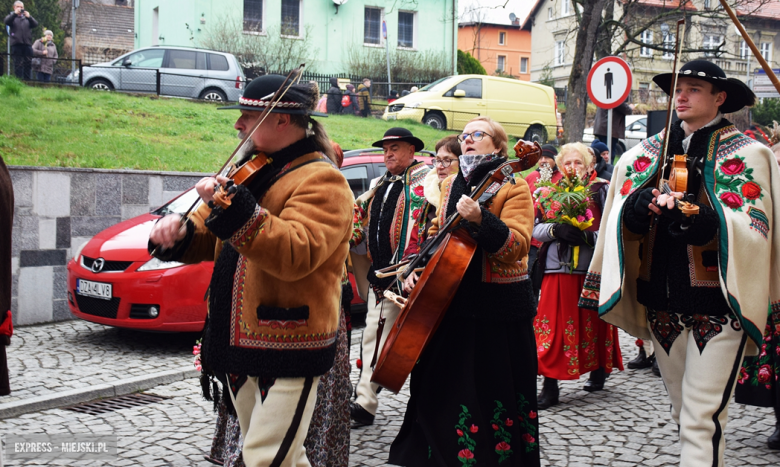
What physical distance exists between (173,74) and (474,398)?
596 inches

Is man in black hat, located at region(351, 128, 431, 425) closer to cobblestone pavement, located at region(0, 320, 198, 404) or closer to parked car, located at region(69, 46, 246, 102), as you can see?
cobblestone pavement, located at region(0, 320, 198, 404)

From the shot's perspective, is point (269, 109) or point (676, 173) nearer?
point (269, 109)

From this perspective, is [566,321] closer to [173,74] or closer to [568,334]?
[568,334]

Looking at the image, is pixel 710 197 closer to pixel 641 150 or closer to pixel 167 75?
pixel 641 150

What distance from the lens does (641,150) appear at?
3922mm

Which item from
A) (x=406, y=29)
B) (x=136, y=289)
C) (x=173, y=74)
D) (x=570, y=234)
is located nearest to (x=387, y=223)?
(x=570, y=234)

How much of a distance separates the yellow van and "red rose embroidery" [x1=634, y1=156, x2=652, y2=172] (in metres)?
16.9

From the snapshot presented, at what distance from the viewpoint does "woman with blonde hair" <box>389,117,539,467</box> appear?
397 centimetres

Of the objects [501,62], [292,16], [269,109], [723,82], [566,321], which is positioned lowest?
[566,321]

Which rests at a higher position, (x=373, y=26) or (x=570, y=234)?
(x=373, y=26)

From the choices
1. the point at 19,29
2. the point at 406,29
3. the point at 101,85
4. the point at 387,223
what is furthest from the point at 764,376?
the point at 406,29

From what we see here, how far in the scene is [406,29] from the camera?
36.0m

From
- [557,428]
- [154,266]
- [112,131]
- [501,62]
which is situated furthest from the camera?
[501,62]

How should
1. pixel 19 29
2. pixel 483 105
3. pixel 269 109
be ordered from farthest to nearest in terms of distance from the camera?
pixel 483 105 < pixel 19 29 < pixel 269 109
